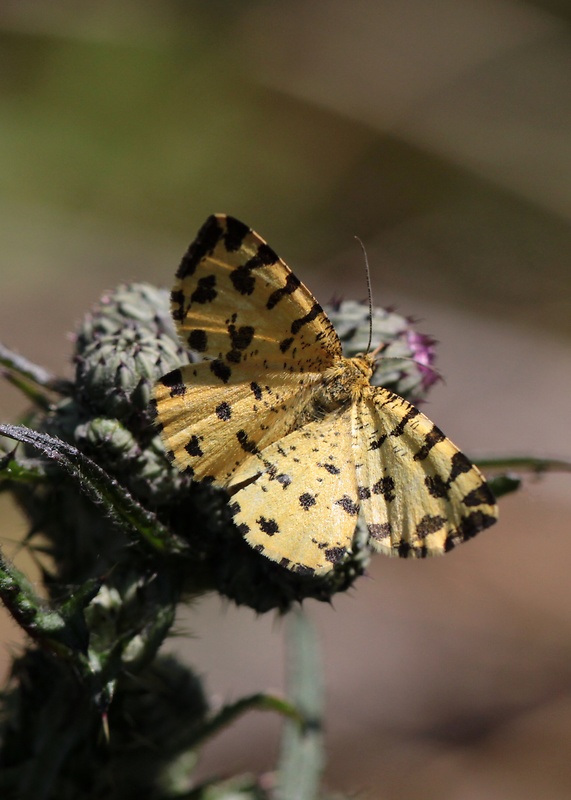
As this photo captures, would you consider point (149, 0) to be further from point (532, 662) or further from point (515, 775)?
point (515, 775)

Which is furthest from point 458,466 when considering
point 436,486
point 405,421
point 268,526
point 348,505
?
point 268,526

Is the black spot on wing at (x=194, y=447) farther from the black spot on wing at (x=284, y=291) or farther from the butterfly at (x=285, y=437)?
the black spot on wing at (x=284, y=291)

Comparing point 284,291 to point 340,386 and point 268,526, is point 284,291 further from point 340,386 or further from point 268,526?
point 268,526

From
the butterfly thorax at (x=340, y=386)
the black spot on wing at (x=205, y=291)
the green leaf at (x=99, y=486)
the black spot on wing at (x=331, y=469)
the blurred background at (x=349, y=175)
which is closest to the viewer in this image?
the green leaf at (x=99, y=486)

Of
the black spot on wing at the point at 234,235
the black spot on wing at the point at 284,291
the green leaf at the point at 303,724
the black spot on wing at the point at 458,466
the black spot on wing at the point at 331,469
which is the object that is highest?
the black spot on wing at the point at 234,235

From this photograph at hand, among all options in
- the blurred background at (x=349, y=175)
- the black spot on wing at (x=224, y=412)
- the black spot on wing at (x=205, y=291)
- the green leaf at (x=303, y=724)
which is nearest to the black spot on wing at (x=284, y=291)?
the black spot on wing at (x=205, y=291)

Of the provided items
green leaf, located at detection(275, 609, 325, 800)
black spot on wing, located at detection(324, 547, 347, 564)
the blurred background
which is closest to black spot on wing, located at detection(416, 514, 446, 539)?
black spot on wing, located at detection(324, 547, 347, 564)

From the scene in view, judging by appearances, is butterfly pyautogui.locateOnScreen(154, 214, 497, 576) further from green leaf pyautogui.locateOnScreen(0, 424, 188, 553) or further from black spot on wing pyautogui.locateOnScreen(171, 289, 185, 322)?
green leaf pyautogui.locateOnScreen(0, 424, 188, 553)
